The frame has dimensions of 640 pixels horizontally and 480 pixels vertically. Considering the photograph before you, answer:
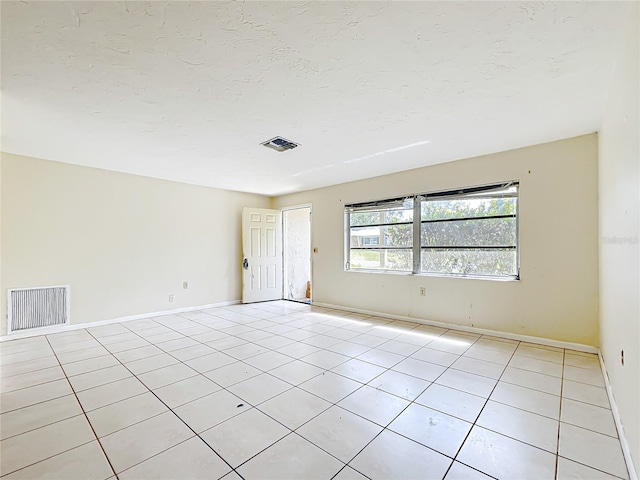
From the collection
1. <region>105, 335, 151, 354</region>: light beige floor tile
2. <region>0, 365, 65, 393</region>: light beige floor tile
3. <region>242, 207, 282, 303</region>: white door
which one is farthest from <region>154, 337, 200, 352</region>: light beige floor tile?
<region>242, 207, 282, 303</region>: white door

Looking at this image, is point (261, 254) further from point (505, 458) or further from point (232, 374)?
point (505, 458)

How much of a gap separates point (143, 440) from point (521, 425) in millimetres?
2322

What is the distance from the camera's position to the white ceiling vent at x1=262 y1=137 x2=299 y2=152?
3185mm

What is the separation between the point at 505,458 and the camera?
5.10 feet

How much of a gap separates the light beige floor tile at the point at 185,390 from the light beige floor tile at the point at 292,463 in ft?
2.91

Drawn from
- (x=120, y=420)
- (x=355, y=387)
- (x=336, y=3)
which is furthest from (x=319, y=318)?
(x=336, y=3)

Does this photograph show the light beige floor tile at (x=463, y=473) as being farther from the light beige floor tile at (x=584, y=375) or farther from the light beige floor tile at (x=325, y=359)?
the light beige floor tile at (x=584, y=375)

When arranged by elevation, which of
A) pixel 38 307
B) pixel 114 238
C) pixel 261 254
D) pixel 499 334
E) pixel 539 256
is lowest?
pixel 499 334

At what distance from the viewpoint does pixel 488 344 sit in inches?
131

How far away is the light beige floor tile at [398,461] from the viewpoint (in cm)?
144

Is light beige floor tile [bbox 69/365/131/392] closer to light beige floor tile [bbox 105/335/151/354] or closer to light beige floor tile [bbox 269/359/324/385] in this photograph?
light beige floor tile [bbox 105/335/151/354]

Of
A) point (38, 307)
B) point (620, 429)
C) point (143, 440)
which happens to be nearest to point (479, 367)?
point (620, 429)

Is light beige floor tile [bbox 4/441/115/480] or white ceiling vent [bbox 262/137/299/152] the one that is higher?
white ceiling vent [bbox 262/137/299/152]

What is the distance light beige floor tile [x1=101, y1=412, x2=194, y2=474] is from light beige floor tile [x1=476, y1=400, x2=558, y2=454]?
190cm
